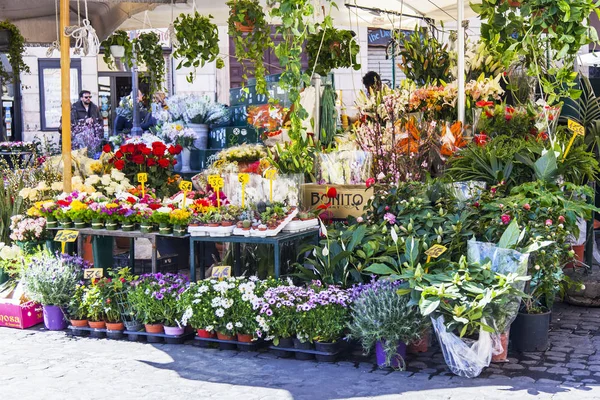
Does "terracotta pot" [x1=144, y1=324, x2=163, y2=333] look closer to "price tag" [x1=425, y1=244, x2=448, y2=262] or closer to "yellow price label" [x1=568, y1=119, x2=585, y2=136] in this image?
"price tag" [x1=425, y1=244, x2=448, y2=262]

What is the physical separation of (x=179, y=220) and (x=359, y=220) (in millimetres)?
1230

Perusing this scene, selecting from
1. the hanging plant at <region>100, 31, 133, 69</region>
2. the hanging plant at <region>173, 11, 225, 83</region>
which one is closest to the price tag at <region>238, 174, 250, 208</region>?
the hanging plant at <region>173, 11, 225, 83</region>

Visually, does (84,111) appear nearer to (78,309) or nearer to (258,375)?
(78,309)

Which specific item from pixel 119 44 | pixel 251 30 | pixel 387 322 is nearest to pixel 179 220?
pixel 387 322

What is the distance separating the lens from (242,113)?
27.9 feet

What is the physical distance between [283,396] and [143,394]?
0.76 m

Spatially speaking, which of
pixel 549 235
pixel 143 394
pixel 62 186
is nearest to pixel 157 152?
pixel 62 186

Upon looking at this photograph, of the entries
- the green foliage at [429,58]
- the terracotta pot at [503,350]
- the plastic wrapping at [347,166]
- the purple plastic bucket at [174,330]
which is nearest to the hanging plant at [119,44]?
the green foliage at [429,58]

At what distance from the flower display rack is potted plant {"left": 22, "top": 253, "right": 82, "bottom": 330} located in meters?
1.06

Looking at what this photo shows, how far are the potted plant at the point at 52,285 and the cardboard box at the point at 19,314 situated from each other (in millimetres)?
121

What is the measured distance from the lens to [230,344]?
5.10 meters

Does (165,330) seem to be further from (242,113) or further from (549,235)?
(242,113)

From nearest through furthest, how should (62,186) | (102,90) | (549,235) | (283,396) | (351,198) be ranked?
(283,396), (549,235), (351,198), (62,186), (102,90)

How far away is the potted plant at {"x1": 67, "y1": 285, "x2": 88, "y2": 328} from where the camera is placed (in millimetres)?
5492
